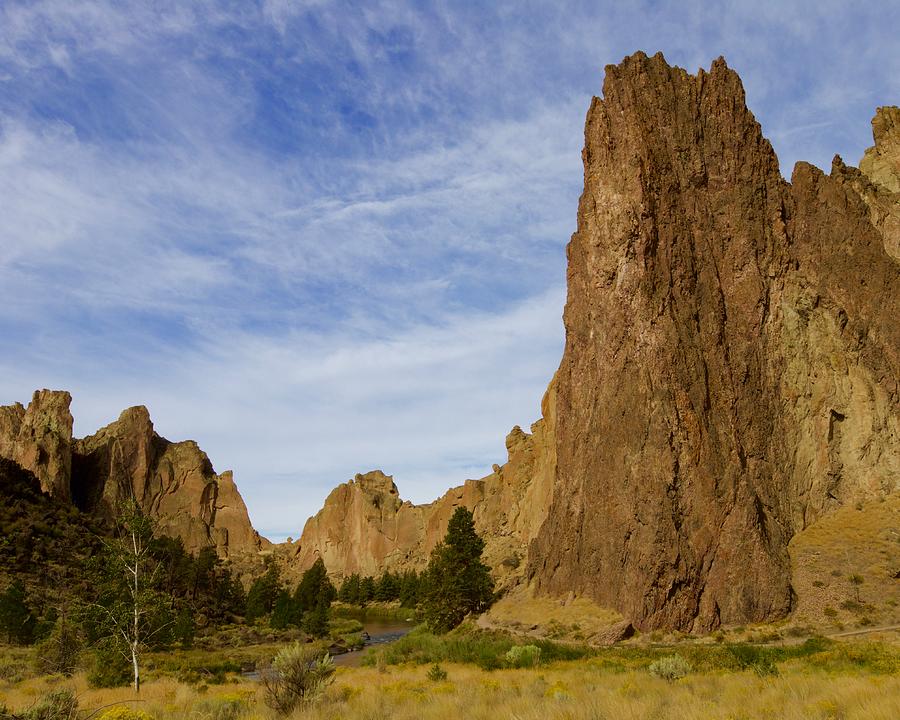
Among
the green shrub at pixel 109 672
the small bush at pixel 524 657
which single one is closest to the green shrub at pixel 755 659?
the small bush at pixel 524 657

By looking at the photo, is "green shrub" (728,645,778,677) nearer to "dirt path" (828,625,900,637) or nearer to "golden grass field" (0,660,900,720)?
"golden grass field" (0,660,900,720)

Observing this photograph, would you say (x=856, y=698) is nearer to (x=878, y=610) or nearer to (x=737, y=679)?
(x=737, y=679)

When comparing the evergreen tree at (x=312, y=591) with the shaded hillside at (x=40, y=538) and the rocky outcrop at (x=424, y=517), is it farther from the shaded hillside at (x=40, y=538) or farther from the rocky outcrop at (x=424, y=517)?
the shaded hillside at (x=40, y=538)

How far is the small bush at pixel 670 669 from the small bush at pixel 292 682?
32.2 feet

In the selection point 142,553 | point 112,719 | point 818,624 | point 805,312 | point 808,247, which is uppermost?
point 808,247

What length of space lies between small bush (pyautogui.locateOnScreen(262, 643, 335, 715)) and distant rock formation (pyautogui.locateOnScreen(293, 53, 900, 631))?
28361mm

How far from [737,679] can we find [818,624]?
23.6 m

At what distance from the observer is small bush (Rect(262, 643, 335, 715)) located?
15.1 m

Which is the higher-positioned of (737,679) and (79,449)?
(79,449)

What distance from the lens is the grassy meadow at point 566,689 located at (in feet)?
39.7

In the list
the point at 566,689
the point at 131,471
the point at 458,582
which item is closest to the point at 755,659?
the point at 566,689

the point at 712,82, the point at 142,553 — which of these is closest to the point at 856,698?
the point at 142,553

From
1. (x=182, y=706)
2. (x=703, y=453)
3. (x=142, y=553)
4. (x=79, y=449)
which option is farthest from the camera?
(x=79, y=449)

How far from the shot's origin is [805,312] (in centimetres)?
5166
